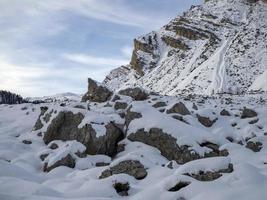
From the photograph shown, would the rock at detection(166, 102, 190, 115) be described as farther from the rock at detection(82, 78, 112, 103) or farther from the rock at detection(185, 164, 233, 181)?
the rock at detection(185, 164, 233, 181)

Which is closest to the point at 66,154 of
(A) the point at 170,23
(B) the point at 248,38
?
(B) the point at 248,38

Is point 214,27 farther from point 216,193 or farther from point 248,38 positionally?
point 216,193

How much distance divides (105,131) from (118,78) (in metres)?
113

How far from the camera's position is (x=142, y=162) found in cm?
1576

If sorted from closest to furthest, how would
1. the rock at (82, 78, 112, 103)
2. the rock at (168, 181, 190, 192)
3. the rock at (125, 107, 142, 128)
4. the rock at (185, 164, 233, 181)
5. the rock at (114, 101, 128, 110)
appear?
1. the rock at (168, 181, 190, 192)
2. the rock at (185, 164, 233, 181)
3. the rock at (125, 107, 142, 128)
4. the rock at (114, 101, 128, 110)
5. the rock at (82, 78, 112, 103)

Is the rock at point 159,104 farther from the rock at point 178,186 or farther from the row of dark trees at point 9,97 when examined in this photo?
the row of dark trees at point 9,97

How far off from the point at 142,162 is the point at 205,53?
82.7 metres

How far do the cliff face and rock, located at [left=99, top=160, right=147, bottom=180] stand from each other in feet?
153

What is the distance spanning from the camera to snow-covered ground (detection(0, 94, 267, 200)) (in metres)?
10.5

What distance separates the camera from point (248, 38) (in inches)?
3487

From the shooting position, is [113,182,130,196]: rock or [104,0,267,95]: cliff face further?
[104,0,267,95]: cliff face

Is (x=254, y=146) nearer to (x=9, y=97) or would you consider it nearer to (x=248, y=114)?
(x=248, y=114)

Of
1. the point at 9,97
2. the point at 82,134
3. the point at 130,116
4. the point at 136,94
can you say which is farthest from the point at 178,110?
the point at 9,97

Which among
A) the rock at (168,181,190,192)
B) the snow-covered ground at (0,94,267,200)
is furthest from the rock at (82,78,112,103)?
the rock at (168,181,190,192)
